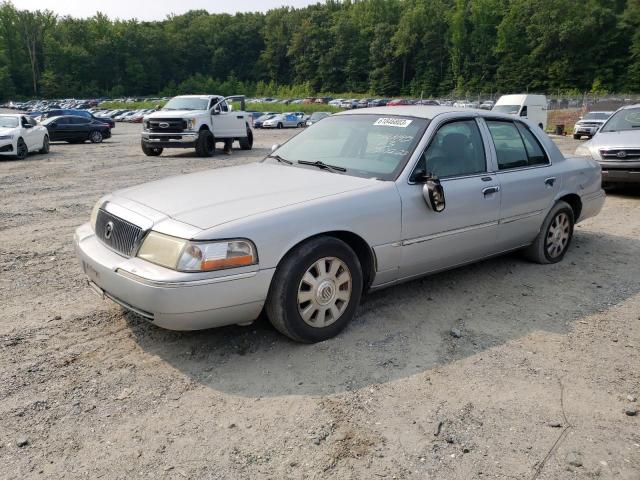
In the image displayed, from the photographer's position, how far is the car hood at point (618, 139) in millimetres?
9641

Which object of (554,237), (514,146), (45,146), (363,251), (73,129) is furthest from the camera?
(73,129)

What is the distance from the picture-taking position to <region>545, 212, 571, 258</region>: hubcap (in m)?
5.85

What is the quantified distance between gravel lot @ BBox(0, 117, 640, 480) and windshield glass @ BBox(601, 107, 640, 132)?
21.7 feet

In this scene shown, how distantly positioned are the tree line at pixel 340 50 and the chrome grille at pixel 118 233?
293 ft

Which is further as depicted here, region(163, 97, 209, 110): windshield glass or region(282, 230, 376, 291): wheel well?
region(163, 97, 209, 110): windshield glass

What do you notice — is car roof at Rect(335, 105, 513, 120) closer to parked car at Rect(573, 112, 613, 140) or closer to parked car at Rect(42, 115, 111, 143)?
parked car at Rect(42, 115, 111, 143)

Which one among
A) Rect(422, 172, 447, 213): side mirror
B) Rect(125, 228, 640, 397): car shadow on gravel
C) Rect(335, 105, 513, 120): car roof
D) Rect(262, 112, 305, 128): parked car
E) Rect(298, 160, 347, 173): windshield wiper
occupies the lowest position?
Rect(262, 112, 305, 128): parked car

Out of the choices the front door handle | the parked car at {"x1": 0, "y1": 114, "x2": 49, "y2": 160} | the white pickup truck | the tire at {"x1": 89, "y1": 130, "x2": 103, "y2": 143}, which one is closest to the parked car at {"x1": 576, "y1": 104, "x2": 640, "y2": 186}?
the front door handle

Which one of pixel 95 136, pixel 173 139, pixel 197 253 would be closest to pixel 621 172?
pixel 197 253

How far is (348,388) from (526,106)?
90.2 feet

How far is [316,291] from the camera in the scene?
3.84 meters

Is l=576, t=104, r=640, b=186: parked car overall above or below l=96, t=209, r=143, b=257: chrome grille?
below

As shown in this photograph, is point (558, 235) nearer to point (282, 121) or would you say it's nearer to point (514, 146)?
point (514, 146)

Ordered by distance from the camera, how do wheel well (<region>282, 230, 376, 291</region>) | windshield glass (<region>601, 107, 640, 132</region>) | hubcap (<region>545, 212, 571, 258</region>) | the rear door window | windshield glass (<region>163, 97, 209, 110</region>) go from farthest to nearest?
windshield glass (<region>163, 97, 209, 110</region>) → windshield glass (<region>601, 107, 640, 132</region>) → hubcap (<region>545, 212, 571, 258</region>) → the rear door window → wheel well (<region>282, 230, 376, 291</region>)
